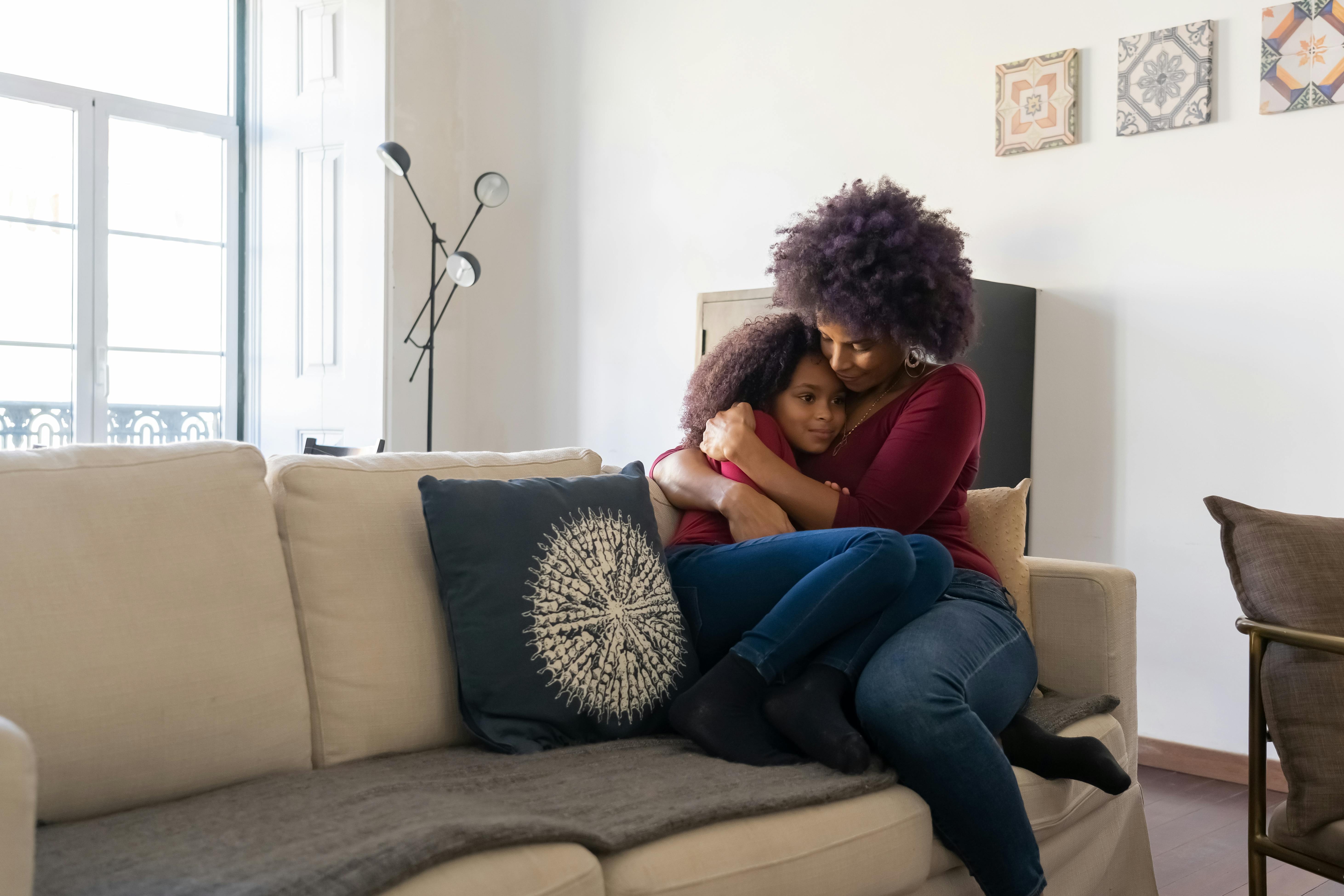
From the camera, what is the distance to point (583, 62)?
15.0 ft

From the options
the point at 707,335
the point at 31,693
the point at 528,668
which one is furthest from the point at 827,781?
the point at 707,335

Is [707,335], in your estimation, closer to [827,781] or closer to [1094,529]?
[1094,529]

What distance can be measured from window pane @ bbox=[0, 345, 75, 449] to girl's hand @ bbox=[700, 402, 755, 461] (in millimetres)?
3212

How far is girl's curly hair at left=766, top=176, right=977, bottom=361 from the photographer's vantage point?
6.44 ft

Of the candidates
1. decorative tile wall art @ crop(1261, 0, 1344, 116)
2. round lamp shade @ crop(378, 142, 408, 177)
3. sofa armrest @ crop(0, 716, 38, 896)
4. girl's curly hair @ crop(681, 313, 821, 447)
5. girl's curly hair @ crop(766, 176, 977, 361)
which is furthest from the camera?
round lamp shade @ crop(378, 142, 408, 177)

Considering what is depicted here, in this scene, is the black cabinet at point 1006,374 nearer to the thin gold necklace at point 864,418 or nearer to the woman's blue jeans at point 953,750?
the thin gold necklace at point 864,418

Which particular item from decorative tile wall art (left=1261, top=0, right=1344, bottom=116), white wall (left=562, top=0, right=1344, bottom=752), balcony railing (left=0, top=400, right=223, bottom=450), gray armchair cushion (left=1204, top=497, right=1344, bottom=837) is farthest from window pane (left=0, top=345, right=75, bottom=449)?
decorative tile wall art (left=1261, top=0, right=1344, bottom=116)

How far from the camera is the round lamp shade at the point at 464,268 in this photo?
399 centimetres

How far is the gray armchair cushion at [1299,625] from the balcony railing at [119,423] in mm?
3657

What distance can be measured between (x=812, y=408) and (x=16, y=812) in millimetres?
1497

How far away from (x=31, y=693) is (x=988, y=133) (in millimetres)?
3023

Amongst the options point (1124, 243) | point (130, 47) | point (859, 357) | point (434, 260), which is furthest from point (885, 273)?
point (130, 47)

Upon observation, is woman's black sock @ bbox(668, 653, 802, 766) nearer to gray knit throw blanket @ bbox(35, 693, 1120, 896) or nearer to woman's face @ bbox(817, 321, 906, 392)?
gray knit throw blanket @ bbox(35, 693, 1120, 896)

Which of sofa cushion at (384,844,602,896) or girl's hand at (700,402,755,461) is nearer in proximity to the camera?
sofa cushion at (384,844,602,896)
